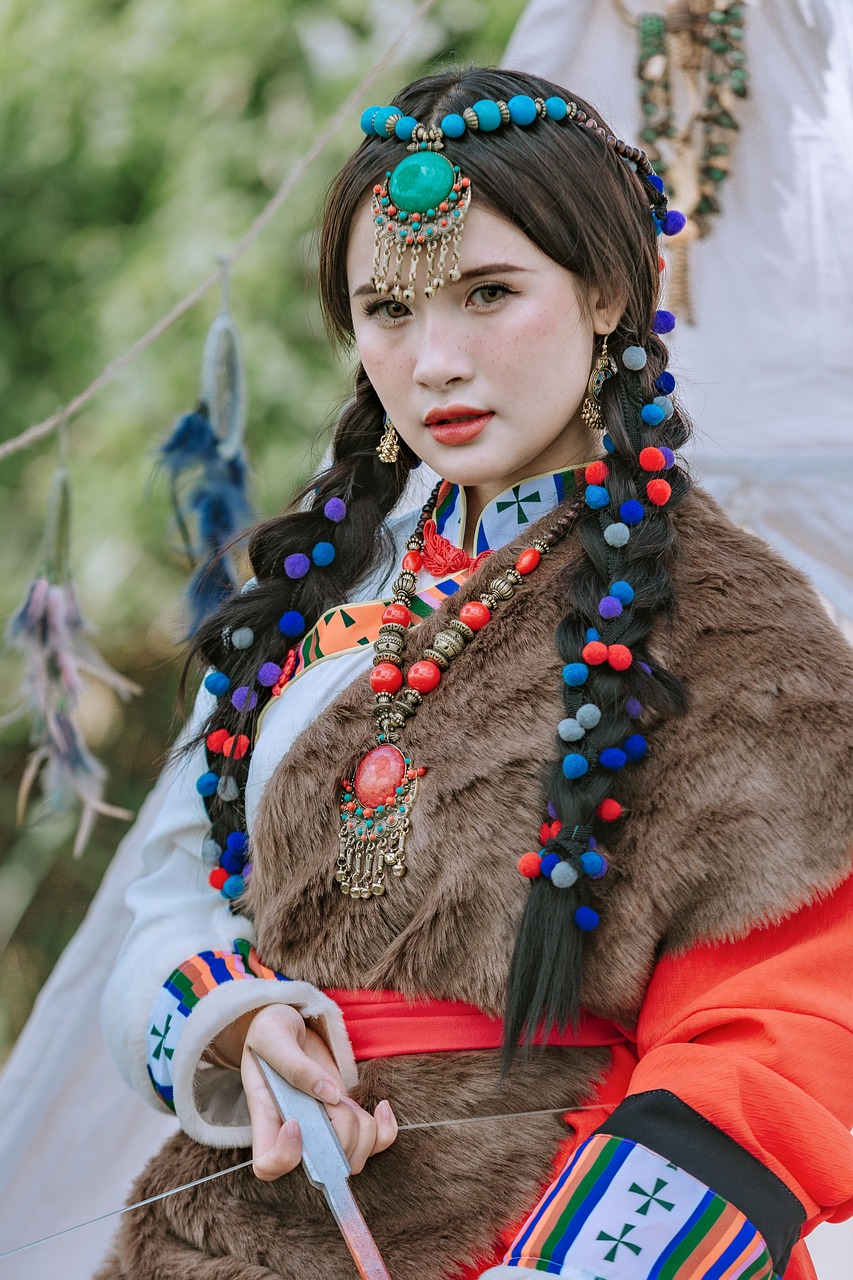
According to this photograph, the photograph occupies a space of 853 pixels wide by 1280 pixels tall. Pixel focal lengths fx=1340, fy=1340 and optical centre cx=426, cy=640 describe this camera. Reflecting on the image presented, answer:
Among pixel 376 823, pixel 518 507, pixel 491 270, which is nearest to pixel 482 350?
pixel 491 270

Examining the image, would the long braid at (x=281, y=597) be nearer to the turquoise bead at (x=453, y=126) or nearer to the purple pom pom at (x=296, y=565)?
the purple pom pom at (x=296, y=565)

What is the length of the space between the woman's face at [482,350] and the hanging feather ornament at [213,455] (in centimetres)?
100

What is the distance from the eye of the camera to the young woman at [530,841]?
34.4 inches

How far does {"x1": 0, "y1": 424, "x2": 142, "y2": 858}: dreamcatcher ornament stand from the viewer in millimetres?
2104

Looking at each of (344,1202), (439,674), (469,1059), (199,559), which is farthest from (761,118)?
(344,1202)

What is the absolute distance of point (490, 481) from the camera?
1121 millimetres

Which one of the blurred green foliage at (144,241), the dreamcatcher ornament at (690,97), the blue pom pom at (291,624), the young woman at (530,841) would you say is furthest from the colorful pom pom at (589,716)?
the blurred green foliage at (144,241)

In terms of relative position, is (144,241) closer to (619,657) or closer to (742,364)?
(742,364)

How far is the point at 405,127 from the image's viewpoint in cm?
105

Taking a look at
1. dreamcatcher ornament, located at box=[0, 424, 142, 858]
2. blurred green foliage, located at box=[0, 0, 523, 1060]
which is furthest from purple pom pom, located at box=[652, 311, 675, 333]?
blurred green foliage, located at box=[0, 0, 523, 1060]

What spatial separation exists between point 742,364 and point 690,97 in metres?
0.39

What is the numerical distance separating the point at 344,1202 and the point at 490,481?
1.86ft

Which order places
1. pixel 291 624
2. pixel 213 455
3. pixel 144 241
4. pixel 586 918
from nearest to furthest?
pixel 586 918 < pixel 291 624 < pixel 213 455 < pixel 144 241

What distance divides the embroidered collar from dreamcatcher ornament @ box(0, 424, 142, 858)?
3.41 ft
